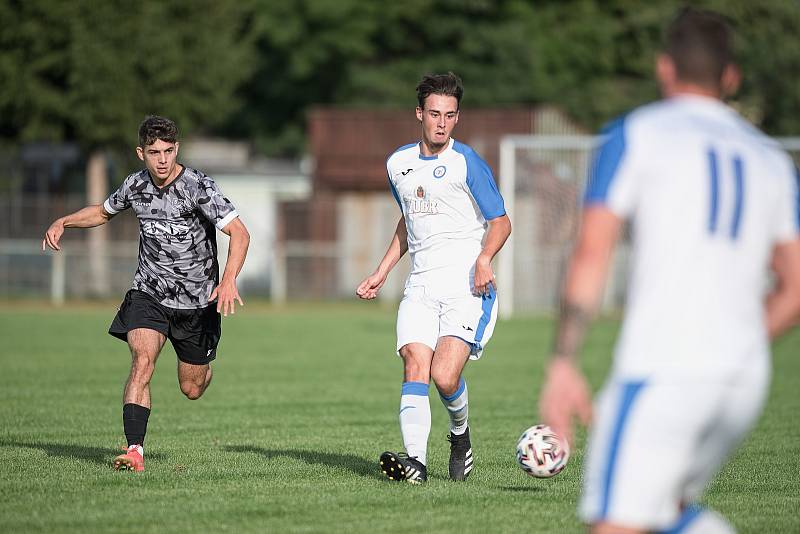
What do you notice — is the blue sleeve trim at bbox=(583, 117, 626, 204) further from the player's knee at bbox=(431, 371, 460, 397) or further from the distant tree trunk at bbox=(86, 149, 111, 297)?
the distant tree trunk at bbox=(86, 149, 111, 297)

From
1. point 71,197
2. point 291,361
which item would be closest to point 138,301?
point 291,361

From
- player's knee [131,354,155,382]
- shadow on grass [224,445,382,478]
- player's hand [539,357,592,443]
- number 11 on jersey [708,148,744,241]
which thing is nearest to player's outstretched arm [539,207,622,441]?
player's hand [539,357,592,443]

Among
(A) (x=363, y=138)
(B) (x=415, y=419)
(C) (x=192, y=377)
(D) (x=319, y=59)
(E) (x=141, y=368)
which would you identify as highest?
(D) (x=319, y=59)

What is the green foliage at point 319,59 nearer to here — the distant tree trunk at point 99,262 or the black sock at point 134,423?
the distant tree trunk at point 99,262

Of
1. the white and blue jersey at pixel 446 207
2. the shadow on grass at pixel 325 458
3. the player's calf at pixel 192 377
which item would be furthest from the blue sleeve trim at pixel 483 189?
the player's calf at pixel 192 377

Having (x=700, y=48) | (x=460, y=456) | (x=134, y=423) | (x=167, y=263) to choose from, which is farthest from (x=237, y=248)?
(x=700, y=48)

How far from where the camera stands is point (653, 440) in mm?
3680

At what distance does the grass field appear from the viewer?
6.50m

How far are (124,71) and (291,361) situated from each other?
1762 cm

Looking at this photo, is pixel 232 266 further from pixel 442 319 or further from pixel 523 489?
pixel 523 489

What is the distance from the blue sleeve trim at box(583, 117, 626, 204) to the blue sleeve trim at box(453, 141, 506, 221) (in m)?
3.77

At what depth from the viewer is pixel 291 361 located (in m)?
17.0

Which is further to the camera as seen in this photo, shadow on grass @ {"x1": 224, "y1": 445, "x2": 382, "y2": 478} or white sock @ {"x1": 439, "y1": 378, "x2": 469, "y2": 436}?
shadow on grass @ {"x1": 224, "y1": 445, "x2": 382, "y2": 478}

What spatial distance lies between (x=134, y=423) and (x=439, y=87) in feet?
9.26
